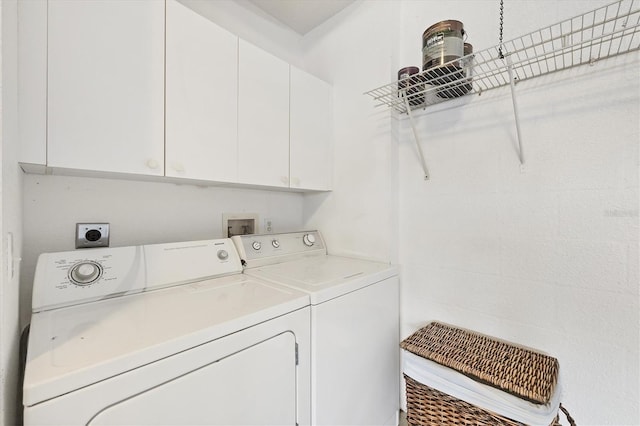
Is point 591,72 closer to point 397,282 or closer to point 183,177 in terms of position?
point 397,282

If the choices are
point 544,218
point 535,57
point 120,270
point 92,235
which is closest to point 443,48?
point 535,57

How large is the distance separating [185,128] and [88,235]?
67 cm

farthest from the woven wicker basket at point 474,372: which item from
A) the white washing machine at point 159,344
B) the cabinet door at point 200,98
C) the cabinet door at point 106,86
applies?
the cabinet door at point 106,86

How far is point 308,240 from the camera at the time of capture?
192cm

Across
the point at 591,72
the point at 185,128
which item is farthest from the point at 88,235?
the point at 591,72

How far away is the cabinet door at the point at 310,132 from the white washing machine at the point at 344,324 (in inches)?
17.7

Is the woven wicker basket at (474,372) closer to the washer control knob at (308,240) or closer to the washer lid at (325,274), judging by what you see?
the washer lid at (325,274)

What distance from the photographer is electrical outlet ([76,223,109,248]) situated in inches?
47.8

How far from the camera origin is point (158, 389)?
70 cm

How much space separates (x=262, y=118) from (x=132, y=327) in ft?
3.83

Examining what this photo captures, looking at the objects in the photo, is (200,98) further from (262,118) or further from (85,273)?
(85,273)

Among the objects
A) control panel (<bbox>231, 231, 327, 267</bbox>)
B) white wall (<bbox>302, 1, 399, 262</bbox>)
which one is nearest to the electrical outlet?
control panel (<bbox>231, 231, 327, 267</bbox>)

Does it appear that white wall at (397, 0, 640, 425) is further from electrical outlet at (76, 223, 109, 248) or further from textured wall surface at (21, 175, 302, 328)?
electrical outlet at (76, 223, 109, 248)

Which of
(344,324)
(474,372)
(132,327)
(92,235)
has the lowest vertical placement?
(474,372)
